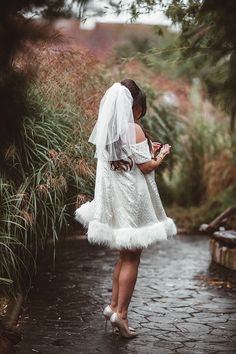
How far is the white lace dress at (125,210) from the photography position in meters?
4.58

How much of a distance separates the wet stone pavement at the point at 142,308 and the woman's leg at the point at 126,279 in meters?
0.22

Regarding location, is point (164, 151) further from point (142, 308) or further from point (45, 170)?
point (142, 308)

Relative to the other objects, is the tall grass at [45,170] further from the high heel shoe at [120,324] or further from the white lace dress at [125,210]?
the high heel shoe at [120,324]

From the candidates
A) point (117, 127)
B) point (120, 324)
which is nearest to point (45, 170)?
point (117, 127)

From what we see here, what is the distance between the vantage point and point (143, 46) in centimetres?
1697

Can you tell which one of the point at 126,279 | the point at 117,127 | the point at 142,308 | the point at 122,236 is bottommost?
the point at 142,308

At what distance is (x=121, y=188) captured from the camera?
4.62m

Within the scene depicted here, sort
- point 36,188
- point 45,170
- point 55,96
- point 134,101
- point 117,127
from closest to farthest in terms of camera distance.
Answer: point 117,127
point 134,101
point 36,188
point 45,170
point 55,96

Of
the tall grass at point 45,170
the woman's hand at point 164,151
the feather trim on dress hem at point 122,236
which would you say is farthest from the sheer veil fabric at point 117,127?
the tall grass at point 45,170

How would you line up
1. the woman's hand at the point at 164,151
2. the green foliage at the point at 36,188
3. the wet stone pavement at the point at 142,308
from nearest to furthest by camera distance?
the wet stone pavement at the point at 142,308, the woman's hand at the point at 164,151, the green foliage at the point at 36,188

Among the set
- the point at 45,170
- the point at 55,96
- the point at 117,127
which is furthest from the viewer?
the point at 55,96

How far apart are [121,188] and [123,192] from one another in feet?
0.11

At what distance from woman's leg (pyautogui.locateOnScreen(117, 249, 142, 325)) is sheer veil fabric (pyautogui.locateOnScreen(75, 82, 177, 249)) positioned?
0.14 m

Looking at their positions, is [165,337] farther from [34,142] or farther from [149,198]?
[34,142]
